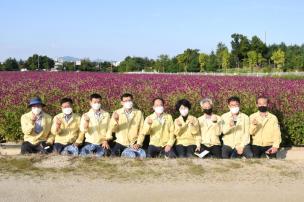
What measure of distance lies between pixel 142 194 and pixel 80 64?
202 ft

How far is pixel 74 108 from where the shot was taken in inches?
345

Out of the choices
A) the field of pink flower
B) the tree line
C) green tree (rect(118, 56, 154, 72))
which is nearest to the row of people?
the field of pink flower

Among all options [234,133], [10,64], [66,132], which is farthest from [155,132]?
[10,64]

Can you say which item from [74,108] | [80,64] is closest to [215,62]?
[80,64]

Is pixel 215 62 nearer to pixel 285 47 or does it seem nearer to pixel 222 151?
pixel 285 47

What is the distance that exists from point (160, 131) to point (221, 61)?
5680cm

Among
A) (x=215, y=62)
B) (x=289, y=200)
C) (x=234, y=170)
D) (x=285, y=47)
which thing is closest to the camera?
(x=289, y=200)

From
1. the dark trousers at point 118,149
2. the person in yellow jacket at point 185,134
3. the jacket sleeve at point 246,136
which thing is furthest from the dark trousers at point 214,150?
the dark trousers at point 118,149

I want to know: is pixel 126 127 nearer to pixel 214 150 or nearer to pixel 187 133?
pixel 187 133

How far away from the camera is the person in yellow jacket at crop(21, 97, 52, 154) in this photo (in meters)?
7.59

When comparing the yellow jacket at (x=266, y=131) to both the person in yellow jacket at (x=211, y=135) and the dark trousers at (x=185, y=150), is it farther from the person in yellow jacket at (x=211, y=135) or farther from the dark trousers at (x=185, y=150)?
the dark trousers at (x=185, y=150)

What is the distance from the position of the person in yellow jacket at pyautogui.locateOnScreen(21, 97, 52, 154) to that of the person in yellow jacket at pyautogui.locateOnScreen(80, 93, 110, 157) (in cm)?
58

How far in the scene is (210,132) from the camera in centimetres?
768

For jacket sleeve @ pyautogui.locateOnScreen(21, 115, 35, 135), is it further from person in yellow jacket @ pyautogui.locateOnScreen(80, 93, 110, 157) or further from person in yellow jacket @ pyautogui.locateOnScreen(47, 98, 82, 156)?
person in yellow jacket @ pyautogui.locateOnScreen(80, 93, 110, 157)
